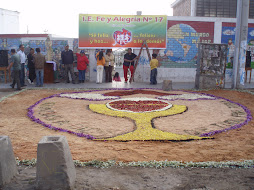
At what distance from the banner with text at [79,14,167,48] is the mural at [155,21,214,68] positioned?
0.50 metres

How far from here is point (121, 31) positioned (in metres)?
17.1

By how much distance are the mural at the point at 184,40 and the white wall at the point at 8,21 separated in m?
21.6

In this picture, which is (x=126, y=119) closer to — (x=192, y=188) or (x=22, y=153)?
(x=22, y=153)

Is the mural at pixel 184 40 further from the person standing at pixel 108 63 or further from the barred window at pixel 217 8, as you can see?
the barred window at pixel 217 8

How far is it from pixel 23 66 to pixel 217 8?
1551cm

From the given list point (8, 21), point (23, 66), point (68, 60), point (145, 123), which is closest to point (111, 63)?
point (68, 60)

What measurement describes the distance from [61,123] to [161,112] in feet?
9.52

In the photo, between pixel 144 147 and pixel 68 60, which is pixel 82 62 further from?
pixel 144 147

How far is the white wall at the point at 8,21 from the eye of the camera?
3177cm

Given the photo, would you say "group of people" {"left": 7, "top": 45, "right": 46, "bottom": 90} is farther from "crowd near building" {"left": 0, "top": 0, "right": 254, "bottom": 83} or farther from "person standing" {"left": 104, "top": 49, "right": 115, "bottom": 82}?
"person standing" {"left": 104, "top": 49, "right": 115, "bottom": 82}

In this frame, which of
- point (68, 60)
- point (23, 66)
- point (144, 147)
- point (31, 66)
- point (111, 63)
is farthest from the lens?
point (111, 63)

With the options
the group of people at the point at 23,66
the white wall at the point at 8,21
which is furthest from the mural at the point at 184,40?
the white wall at the point at 8,21

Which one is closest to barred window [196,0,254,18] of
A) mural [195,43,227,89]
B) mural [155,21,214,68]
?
mural [155,21,214,68]

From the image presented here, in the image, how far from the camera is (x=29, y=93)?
12.3 metres
